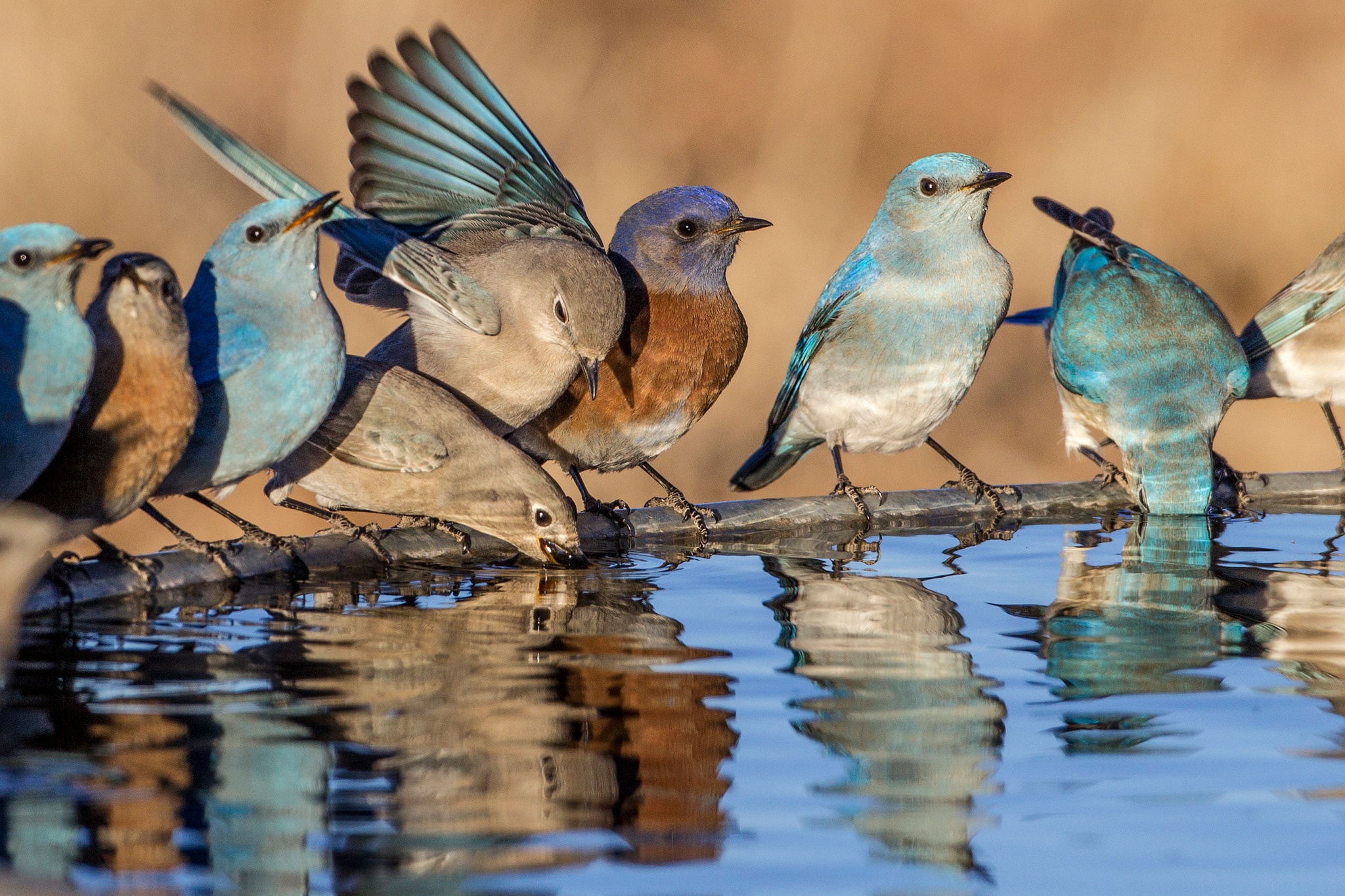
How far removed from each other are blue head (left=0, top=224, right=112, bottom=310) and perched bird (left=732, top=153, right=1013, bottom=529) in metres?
3.22

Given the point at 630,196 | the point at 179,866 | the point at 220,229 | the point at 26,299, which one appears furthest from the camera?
the point at 630,196

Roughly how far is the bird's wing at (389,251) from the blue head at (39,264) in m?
1.50

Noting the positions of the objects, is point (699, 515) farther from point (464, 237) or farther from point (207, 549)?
point (207, 549)

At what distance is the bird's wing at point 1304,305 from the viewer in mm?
7574

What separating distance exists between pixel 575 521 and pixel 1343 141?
9.82m

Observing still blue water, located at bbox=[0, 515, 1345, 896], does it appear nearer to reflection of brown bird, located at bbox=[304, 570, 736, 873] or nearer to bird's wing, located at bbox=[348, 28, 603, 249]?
reflection of brown bird, located at bbox=[304, 570, 736, 873]

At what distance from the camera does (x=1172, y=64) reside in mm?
13148

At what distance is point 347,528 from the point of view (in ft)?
18.3

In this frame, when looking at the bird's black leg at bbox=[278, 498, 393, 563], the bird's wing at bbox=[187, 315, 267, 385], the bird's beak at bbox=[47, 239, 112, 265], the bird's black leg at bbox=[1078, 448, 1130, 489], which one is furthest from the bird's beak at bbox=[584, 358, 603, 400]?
the bird's black leg at bbox=[1078, 448, 1130, 489]

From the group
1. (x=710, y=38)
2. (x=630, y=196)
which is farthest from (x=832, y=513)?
(x=710, y=38)

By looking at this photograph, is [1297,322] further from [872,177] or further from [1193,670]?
[872,177]

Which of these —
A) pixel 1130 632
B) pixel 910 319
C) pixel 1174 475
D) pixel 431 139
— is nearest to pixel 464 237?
pixel 431 139

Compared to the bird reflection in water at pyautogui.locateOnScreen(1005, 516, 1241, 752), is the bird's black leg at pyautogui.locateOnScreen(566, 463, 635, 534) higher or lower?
higher

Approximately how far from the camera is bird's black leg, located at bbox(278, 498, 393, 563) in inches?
205
